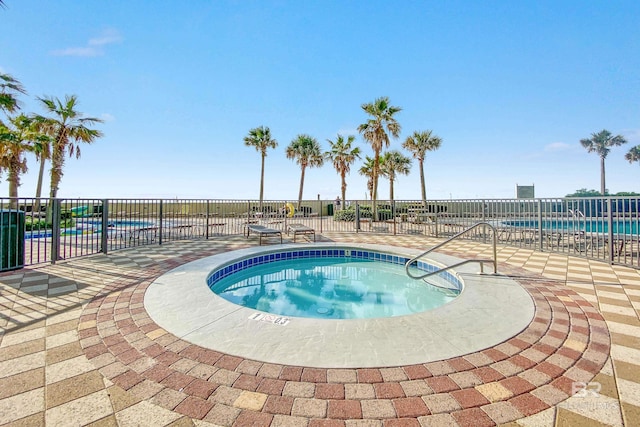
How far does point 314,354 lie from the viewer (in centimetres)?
204

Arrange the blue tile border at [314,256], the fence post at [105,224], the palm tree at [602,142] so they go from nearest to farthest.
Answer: the blue tile border at [314,256]
the fence post at [105,224]
the palm tree at [602,142]

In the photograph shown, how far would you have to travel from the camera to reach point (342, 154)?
870 inches

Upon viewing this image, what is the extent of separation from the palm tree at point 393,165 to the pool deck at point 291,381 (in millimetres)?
21912

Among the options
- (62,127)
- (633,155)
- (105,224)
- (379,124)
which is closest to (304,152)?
(379,124)

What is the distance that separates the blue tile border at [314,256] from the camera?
485 centimetres

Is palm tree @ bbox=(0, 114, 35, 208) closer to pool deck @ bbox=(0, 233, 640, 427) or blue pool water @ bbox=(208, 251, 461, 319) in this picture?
blue pool water @ bbox=(208, 251, 461, 319)

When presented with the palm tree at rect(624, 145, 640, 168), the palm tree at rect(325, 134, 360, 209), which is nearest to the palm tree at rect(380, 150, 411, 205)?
the palm tree at rect(325, 134, 360, 209)

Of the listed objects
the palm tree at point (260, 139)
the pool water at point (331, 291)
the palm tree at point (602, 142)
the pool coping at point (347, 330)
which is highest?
the palm tree at point (602, 142)

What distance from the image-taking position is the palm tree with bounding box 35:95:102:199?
35.8ft

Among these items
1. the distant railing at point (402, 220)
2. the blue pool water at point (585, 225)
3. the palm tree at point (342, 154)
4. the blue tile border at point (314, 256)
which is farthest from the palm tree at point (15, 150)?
the blue pool water at point (585, 225)

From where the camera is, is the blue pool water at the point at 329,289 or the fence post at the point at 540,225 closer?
the blue pool water at the point at 329,289

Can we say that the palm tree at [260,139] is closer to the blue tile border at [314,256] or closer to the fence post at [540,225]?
the blue tile border at [314,256]

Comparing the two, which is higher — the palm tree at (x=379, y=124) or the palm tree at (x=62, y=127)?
the palm tree at (x=379, y=124)

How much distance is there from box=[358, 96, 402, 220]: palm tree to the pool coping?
38.0 feet
